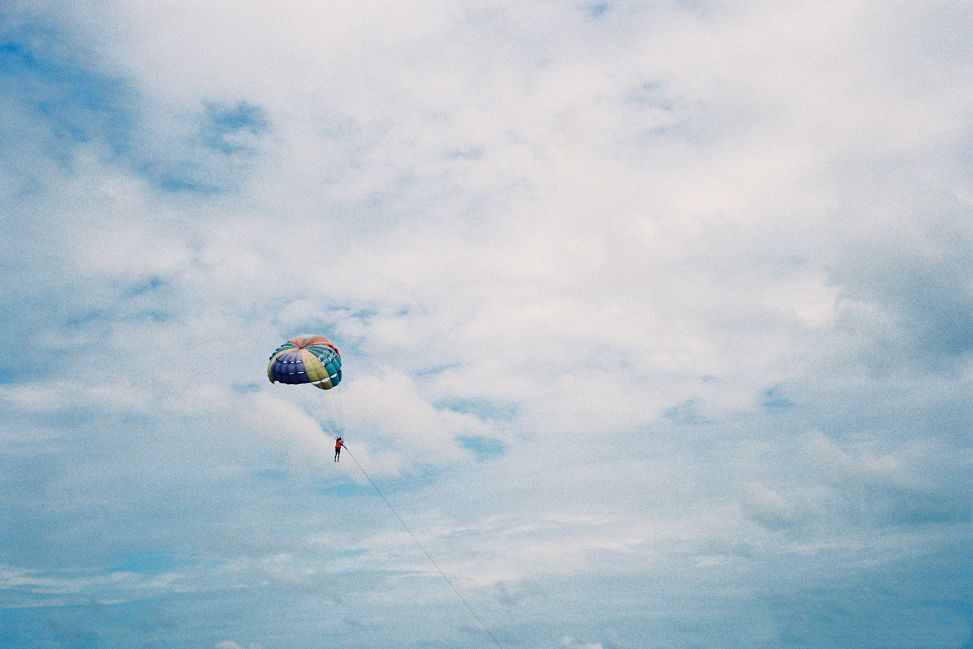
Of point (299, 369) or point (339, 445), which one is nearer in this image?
point (299, 369)

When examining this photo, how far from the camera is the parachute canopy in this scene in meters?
84.9

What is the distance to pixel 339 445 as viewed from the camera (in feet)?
305

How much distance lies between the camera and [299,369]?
84.8 meters

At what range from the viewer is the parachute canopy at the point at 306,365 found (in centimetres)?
8494

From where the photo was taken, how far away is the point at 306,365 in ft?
279

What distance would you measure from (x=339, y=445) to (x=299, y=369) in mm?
13012
